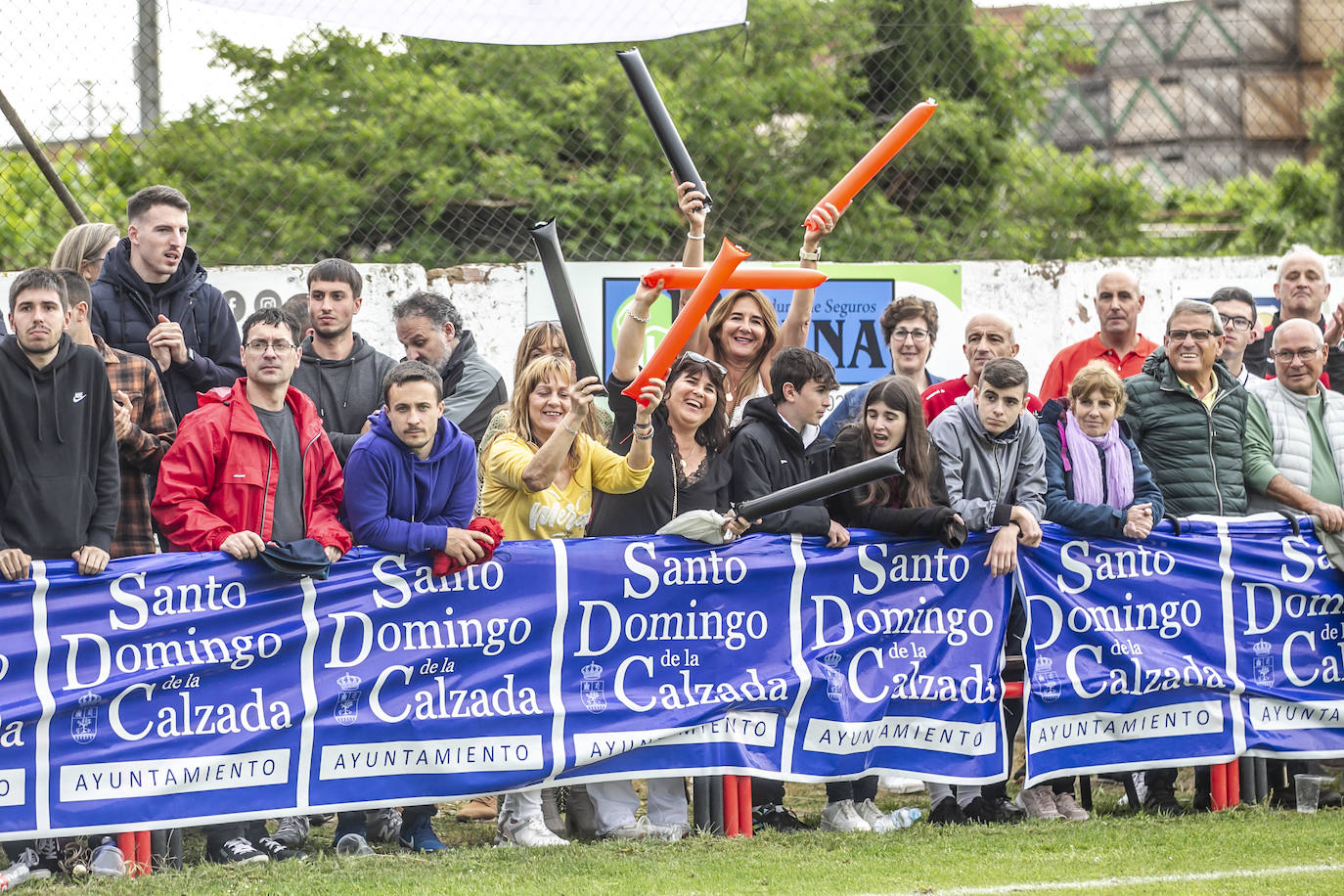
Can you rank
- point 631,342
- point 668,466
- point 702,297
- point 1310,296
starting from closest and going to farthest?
point 702,297 < point 631,342 < point 668,466 < point 1310,296

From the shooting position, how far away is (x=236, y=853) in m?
5.24

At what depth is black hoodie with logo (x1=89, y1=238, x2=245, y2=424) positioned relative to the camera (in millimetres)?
5926

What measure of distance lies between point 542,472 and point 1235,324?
3.71m

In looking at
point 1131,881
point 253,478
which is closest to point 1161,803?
point 1131,881

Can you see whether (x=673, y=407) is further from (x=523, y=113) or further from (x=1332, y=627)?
(x=523, y=113)

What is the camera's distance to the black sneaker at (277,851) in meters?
5.27

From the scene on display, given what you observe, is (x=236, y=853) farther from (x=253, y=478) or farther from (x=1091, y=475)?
(x=1091, y=475)

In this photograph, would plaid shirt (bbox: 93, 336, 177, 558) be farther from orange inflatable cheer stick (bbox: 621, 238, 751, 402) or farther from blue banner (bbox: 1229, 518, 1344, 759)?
blue banner (bbox: 1229, 518, 1344, 759)

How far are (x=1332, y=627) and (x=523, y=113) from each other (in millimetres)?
6881

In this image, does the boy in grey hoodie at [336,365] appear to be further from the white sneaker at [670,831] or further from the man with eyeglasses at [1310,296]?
the man with eyeglasses at [1310,296]

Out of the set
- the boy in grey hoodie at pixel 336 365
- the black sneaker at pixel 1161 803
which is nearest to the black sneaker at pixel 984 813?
the black sneaker at pixel 1161 803

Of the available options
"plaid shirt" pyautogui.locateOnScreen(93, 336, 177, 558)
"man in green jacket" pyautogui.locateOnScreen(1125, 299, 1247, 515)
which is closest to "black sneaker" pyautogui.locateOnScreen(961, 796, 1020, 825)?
"man in green jacket" pyautogui.locateOnScreen(1125, 299, 1247, 515)

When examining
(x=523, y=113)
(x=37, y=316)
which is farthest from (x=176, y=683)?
(x=523, y=113)

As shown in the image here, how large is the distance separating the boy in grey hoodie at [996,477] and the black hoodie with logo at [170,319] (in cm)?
293
